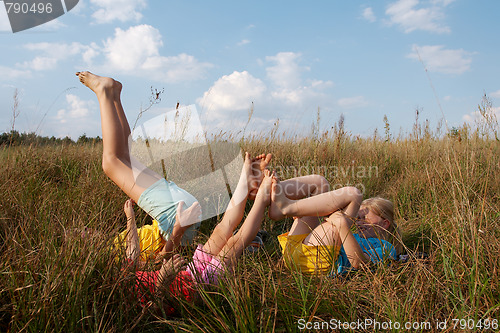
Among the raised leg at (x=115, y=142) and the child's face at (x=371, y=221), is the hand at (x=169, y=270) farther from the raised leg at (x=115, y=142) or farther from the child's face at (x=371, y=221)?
the child's face at (x=371, y=221)

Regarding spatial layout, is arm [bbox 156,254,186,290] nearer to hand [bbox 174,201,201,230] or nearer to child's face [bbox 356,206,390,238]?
hand [bbox 174,201,201,230]

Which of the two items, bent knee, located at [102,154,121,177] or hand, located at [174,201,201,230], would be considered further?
bent knee, located at [102,154,121,177]

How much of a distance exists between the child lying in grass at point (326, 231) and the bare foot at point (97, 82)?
145 cm

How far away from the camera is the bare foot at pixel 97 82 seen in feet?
8.36

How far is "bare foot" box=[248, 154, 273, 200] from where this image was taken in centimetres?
215

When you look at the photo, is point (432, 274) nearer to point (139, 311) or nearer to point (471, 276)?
point (471, 276)

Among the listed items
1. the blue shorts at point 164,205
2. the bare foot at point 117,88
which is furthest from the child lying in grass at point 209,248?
the bare foot at point 117,88

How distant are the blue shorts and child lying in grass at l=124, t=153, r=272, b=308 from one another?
4.5 inches

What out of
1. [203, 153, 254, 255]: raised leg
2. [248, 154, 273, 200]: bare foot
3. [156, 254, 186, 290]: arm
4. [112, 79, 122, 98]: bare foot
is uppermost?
[112, 79, 122, 98]: bare foot

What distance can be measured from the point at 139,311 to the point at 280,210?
Result: 931 millimetres

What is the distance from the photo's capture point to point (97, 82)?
2.57 m

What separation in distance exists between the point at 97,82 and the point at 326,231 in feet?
6.36
